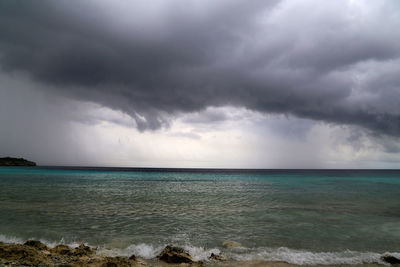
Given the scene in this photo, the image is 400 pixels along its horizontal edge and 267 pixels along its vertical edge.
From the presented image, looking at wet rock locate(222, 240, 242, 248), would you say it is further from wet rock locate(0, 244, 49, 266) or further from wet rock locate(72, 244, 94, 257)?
wet rock locate(0, 244, 49, 266)

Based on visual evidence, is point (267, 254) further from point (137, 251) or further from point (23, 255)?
point (23, 255)

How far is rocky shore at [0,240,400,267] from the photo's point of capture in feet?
29.9

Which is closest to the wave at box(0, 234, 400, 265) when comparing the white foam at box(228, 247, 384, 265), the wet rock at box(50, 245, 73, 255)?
the white foam at box(228, 247, 384, 265)

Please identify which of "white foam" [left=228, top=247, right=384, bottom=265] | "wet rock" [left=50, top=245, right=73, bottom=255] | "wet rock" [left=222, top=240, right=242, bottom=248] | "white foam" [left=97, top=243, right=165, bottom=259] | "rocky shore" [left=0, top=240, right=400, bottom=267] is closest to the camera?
"rocky shore" [left=0, top=240, right=400, bottom=267]

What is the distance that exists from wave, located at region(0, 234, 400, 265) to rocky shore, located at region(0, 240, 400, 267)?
1.77 feet

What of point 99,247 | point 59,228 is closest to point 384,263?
point 99,247

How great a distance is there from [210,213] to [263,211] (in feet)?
19.5

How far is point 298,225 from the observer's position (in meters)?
17.8

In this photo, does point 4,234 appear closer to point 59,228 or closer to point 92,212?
point 59,228

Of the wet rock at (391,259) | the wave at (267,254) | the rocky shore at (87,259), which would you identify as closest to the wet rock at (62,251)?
the rocky shore at (87,259)

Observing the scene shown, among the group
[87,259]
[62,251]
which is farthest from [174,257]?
[62,251]

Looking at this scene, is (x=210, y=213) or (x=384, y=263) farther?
(x=210, y=213)

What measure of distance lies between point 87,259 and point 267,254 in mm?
8984

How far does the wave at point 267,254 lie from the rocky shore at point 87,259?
538mm
